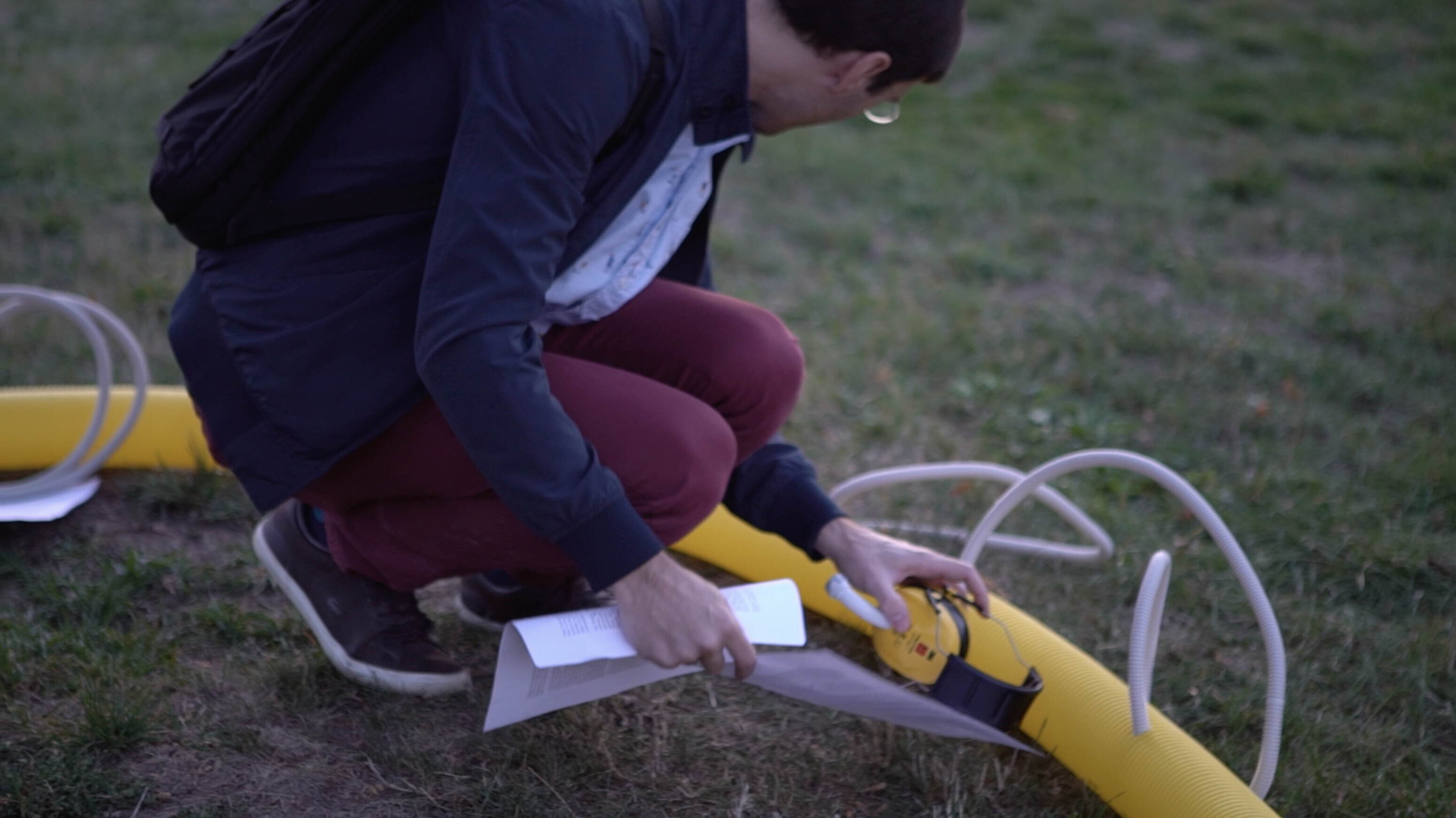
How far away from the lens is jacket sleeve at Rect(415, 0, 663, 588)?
1.25 meters

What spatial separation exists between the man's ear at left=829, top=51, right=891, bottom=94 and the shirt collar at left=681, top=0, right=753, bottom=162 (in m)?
0.12

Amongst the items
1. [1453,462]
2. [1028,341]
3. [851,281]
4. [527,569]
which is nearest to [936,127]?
[851,281]

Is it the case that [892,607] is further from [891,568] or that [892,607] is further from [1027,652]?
[1027,652]

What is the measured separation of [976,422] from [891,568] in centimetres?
130

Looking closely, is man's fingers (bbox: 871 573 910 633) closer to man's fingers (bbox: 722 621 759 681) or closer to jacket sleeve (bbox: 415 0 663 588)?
man's fingers (bbox: 722 621 759 681)

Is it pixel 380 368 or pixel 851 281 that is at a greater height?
pixel 380 368

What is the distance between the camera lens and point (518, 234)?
4.14ft

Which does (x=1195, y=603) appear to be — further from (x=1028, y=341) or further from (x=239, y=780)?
(x=239, y=780)

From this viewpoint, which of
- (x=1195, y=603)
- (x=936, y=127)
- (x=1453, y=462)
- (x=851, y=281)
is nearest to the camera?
(x=1195, y=603)

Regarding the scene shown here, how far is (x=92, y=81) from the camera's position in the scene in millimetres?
4891

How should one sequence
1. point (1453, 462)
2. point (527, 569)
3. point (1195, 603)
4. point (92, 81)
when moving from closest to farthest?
point (527, 569)
point (1195, 603)
point (1453, 462)
point (92, 81)

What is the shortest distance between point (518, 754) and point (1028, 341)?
220 cm

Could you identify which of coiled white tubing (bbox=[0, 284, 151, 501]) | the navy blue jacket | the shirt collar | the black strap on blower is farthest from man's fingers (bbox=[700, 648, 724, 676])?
coiled white tubing (bbox=[0, 284, 151, 501])

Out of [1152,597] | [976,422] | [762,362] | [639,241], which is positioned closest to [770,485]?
[762,362]
